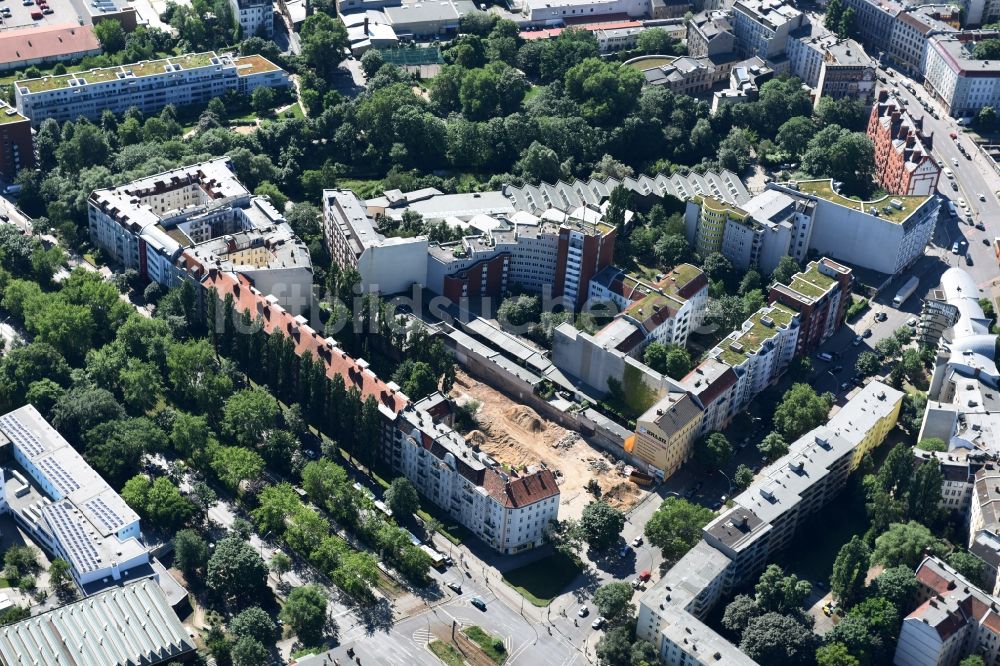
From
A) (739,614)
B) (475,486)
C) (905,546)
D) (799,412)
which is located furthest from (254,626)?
(799,412)

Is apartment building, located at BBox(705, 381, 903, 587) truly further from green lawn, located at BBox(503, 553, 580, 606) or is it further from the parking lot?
the parking lot

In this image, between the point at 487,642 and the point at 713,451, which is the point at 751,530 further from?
the point at 487,642

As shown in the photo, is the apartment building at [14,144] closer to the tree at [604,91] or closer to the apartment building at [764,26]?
the tree at [604,91]

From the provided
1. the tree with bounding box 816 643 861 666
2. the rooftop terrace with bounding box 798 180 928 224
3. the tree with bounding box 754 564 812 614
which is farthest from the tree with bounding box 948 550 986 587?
the rooftop terrace with bounding box 798 180 928 224

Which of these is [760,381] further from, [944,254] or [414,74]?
[414,74]

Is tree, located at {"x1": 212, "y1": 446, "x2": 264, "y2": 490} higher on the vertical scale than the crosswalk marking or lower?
higher

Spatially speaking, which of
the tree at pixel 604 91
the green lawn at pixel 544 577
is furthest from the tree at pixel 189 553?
the tree at pixel 604 91

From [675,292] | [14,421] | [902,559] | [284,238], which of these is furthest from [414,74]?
[902,559]
